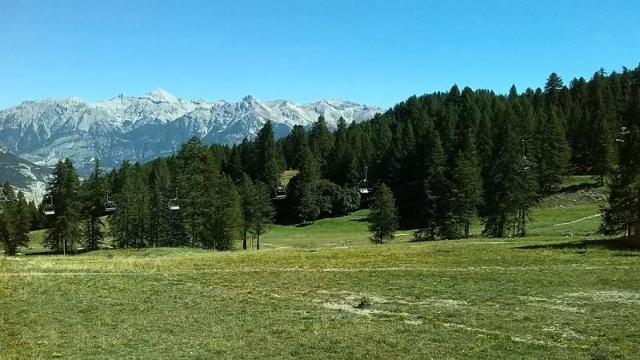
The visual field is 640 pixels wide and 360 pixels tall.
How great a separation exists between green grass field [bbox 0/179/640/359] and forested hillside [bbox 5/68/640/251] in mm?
23658

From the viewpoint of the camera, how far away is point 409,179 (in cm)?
13500

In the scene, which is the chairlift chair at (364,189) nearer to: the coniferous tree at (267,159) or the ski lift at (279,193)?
the ski lift at (279,193)

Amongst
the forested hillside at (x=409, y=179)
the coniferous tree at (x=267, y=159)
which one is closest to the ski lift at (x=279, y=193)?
the forested hillside at (x=409, y=179)

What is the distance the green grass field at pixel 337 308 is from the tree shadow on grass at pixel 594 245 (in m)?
0.32

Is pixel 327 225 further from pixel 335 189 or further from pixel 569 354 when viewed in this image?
pixel 569 354

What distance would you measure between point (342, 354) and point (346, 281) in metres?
18.9

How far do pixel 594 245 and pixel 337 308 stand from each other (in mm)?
33367

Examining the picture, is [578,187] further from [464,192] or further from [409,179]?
[464,192]

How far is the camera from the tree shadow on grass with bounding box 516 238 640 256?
49475 mm

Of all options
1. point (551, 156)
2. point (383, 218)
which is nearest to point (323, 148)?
point (551, 156)

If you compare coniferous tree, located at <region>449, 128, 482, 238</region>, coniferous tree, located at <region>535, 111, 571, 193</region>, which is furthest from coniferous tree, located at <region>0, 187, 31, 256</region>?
coniferous tree, located at <region>535, 111, 571, 193</region>

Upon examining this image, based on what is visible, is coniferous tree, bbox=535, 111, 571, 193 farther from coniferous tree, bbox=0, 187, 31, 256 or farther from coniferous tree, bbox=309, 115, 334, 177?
coniferous tree, bbox=0, 187, 31, 256

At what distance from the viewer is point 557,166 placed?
372 feet

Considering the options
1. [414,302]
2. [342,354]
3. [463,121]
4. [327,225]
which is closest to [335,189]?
[327,225]
